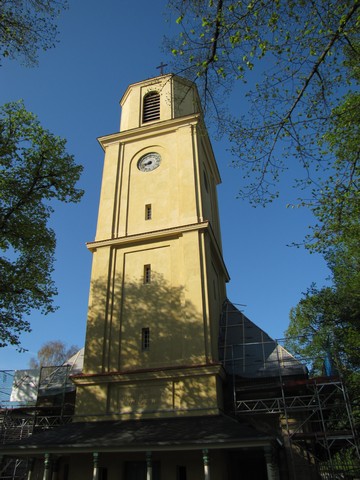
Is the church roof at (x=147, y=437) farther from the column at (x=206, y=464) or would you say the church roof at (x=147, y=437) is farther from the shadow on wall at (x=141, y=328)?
the shadow on wall at (x=141, y=328)

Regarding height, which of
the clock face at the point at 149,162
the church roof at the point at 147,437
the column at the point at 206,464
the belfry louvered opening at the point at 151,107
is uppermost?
the belfry louvered opening at the point at 151,107

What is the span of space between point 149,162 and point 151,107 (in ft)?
16.1

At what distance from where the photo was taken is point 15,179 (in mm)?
17656

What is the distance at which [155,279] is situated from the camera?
61.9ft

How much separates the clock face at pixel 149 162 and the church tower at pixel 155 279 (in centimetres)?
7

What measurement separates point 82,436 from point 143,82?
21.9 metres

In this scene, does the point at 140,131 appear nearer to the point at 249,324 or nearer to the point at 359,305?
the point at 249,324

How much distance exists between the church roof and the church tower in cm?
74

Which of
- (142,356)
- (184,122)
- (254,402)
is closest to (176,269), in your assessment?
(142,356)

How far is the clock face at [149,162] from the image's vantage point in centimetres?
2312

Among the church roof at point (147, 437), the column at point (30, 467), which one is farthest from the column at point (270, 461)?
the column at point (30, 467)

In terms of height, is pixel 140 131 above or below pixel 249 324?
above

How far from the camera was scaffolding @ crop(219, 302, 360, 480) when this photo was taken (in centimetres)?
1559

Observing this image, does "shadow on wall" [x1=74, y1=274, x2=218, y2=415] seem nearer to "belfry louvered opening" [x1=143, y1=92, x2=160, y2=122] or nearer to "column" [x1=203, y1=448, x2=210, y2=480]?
"column" [x1=203, y1=448, x2=210, y2=480]
